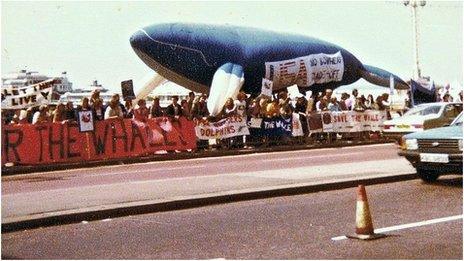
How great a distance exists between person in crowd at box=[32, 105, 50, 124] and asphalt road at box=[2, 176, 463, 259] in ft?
27.6

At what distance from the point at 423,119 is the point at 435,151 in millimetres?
10951

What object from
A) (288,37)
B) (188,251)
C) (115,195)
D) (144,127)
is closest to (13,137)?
(144,127)

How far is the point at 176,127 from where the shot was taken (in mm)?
19781

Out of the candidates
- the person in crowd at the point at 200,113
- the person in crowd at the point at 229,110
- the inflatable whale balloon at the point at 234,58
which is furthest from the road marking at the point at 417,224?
the inflatable whale balloon at the point at 234,58

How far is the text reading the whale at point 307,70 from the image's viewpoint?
33375 mm

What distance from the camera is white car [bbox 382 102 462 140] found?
2258cm

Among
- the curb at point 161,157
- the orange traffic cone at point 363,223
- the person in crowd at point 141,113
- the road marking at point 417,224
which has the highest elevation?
the person in crowd at point 141,113

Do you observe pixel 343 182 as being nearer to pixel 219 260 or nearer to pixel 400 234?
pixel 400 234

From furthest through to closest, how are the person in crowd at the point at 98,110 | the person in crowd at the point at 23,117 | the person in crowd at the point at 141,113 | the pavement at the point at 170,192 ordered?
the person in crowd at the point at 141,113, the person in crowd at the point at 98,110, the person in crowd at the point at 23,117, the pavement at the point at 170,192

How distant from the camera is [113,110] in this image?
61.1 feet

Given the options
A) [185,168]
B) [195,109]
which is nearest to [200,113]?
[195,109]

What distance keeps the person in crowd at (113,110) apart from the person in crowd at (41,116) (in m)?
1.52

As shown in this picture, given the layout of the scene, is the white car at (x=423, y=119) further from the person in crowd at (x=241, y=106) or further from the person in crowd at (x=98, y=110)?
the person in crowd at (x=98, y=110)

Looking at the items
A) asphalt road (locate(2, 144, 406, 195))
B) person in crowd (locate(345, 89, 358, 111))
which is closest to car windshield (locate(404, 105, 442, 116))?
person in crowd (locate(345, 89, 358, 111))
